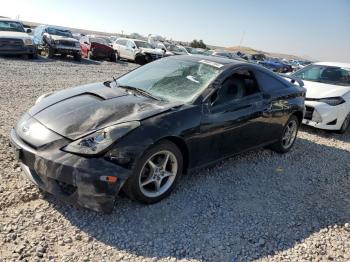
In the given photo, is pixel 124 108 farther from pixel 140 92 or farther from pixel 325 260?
pixel 325 260

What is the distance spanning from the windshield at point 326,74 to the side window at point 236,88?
440 centimetres

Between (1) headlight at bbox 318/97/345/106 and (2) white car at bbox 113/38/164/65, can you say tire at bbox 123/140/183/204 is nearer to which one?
(1) headlight at bbox 318/97/345/106

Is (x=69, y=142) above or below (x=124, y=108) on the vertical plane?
below

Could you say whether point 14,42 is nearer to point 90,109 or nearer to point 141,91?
point 141,91

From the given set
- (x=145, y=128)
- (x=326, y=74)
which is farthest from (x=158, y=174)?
(x=326, y=74)

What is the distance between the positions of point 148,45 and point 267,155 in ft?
65.4

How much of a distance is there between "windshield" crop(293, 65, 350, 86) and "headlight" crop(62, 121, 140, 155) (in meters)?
6.77

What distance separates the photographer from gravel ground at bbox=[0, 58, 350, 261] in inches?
121

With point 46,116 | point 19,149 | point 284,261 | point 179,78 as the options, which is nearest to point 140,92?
point 179,78

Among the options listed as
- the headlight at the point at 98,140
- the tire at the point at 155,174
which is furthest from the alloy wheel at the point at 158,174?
the headlight at the point at 98,140

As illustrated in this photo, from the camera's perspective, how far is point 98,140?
3303mm

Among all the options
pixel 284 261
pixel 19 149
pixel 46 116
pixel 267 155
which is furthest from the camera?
pixel 267 155

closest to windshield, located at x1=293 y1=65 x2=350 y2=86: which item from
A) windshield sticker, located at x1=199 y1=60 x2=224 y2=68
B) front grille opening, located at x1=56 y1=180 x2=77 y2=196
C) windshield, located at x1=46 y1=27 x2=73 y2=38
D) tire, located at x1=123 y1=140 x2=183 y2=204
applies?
windshield sticker, located at x1=199 y1=60 x2=224 y2=68

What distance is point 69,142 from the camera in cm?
331
